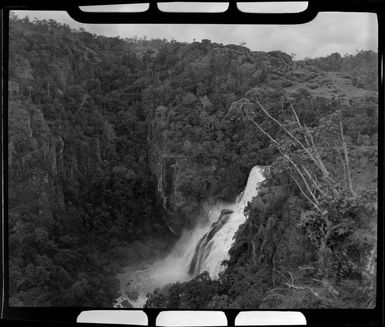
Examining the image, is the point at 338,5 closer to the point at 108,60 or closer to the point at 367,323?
the point at 108,60

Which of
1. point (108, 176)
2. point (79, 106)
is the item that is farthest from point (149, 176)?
point (79, 106)

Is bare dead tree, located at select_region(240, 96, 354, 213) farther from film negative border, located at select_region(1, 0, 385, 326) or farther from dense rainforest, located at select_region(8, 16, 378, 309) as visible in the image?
film negative border, located at select_region(1, 0, 385, 326)

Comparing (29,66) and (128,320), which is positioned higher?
(29,66)

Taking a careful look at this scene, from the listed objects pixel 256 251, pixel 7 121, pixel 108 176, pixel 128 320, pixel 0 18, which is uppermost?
pixel 0 18

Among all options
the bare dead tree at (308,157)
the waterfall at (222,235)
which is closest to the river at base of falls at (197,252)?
the waterfall at (222,235)

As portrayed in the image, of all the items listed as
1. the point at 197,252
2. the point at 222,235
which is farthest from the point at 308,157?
the point at 197,252

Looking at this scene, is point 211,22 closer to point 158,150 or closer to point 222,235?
point 158,150

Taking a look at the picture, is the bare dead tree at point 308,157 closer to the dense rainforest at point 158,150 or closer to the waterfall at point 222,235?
the dense rainforest at point 158,150
